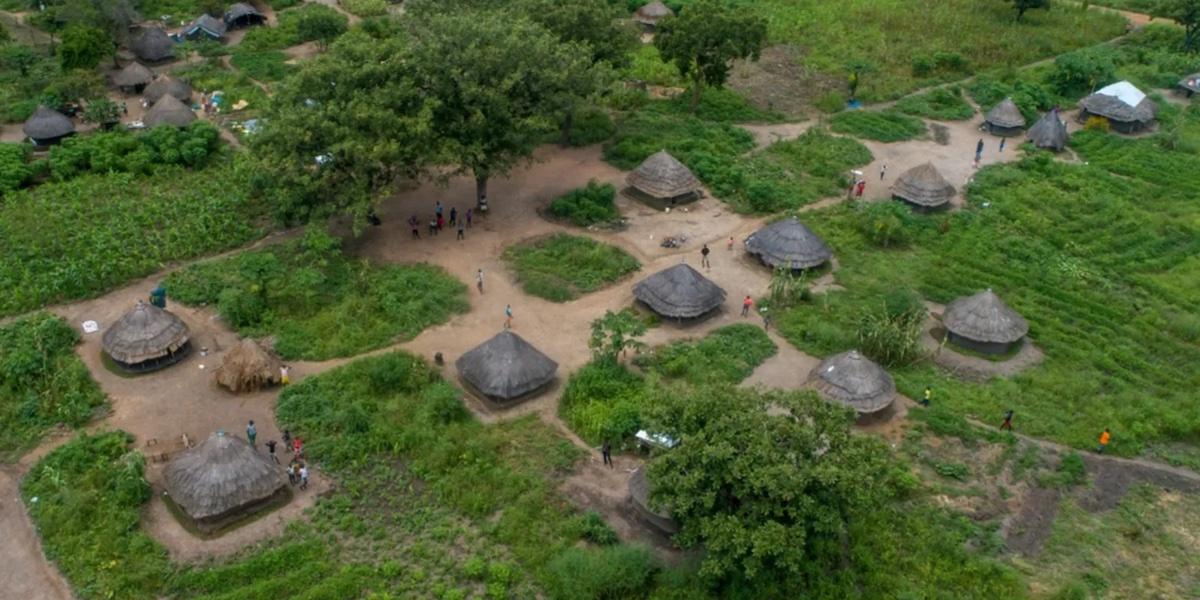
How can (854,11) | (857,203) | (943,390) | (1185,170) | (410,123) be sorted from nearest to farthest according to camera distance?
(943,390)
(410,123)
(857,203)
(1185,170)
(854,11)

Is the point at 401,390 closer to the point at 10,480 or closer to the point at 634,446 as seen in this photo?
the point at 634,446

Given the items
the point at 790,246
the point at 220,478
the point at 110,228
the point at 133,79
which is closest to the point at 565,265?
the point at 790,246

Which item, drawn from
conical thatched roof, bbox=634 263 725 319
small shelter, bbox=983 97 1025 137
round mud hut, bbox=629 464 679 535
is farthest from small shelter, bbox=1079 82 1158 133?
round mud hut, bbox=629 464 679 535

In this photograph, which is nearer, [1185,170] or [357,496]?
[357,496]

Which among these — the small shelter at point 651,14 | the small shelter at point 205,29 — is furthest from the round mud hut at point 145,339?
the small shelter at point 651,14

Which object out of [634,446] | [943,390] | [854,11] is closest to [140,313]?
[634,446]
